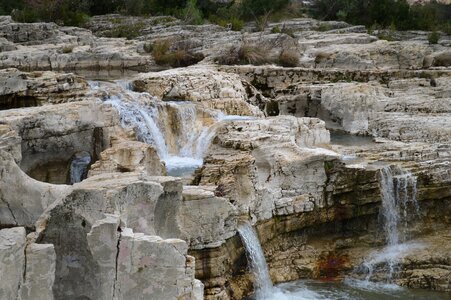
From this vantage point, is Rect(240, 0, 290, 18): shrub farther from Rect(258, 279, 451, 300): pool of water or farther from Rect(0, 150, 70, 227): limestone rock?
Rect(0, 150, 70, 227): limestone rock

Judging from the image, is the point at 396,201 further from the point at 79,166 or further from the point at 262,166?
the point at 79,166

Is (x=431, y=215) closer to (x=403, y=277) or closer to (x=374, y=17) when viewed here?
(x=403, y=277)

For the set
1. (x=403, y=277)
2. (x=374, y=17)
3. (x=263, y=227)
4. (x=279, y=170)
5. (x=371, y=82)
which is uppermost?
(x=374, y=17)

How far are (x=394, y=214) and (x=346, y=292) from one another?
82.3 inches

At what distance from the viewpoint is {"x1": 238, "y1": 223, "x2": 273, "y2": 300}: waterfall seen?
11.6 meters

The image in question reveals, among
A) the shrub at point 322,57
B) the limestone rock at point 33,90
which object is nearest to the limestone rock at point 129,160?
the limestone rock at point 33,90

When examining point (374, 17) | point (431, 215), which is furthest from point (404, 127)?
point (374, 17)

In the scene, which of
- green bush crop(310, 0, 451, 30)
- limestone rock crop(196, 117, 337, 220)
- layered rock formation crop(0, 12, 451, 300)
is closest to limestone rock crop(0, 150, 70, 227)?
layered rock formation crop(0, 12, 451, 300)

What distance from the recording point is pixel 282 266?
41.1ft

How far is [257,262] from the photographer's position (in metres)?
11.8

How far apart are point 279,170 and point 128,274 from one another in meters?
5.49

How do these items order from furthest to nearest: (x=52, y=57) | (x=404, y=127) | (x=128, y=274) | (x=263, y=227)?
(x=52, y=57)
(x=404, y=127)
(x=263, y=227)
(x=128, y=274)

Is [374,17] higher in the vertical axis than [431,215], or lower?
higher

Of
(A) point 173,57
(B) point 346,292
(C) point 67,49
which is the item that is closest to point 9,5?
(C) point 67,49
